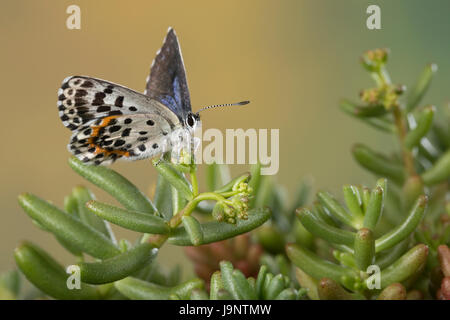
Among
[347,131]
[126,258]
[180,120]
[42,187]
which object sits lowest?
[42,187]

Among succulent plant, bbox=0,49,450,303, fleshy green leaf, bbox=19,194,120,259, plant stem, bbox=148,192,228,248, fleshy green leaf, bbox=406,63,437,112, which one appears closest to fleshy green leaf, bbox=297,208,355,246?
succulent plant, bbox=0,49,450,303

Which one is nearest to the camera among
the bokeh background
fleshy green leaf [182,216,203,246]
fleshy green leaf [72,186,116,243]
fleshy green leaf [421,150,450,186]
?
fleshy green leaf [182,216,203,246]

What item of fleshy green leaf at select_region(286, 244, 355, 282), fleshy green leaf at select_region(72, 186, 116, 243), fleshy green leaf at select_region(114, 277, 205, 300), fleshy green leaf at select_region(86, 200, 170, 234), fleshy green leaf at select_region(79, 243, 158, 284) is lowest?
fleshy green leaf at select_region(114, 277, 205, 300)

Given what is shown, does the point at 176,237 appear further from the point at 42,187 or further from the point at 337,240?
the point at 42,187

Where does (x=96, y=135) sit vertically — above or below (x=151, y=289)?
above

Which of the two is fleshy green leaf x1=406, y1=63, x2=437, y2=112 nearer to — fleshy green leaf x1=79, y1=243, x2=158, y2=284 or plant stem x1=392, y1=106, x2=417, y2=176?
plant stem x1=392, y1=106, x2=417, y2=176

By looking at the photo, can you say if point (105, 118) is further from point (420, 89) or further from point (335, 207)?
point (420, 89)

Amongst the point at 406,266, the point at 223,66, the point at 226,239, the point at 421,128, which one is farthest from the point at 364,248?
the point at 223,66
